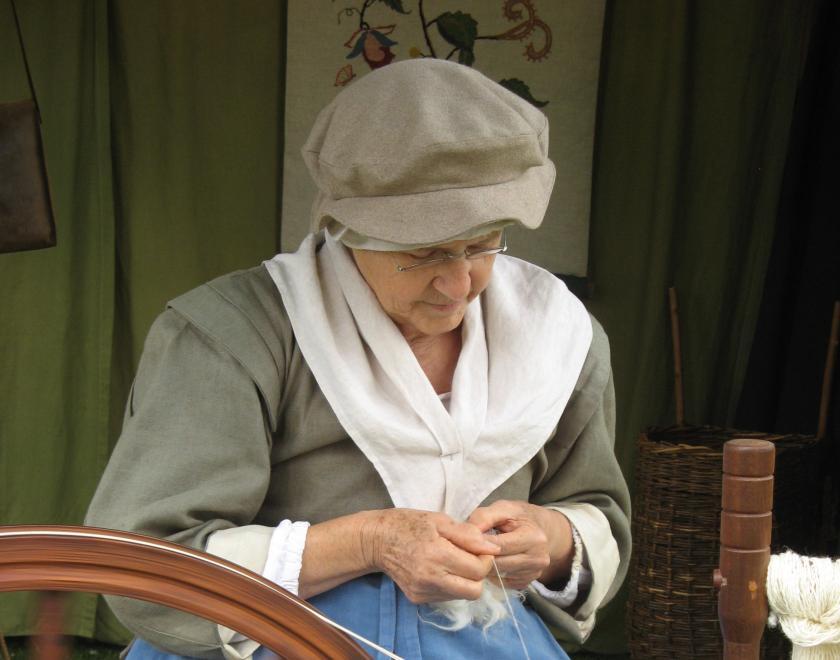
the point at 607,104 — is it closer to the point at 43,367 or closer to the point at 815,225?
the point at 815,225

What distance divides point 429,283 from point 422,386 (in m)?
0.16

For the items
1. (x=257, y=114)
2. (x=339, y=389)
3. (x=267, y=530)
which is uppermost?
(x=257, y=114)

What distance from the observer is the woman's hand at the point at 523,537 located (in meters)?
1.64

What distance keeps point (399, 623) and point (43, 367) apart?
2.24 m

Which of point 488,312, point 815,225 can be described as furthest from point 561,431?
point 815,225

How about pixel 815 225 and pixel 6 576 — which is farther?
pixel 815 225

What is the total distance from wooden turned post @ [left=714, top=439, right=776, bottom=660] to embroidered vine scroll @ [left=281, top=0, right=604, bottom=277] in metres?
2.47

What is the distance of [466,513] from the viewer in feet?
5.87

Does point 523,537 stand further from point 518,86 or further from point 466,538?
point 518,86

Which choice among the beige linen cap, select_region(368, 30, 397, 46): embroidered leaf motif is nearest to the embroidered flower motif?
select_region(368, 30, 397, 46): embroidered leaf motif

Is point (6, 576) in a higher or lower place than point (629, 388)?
higher

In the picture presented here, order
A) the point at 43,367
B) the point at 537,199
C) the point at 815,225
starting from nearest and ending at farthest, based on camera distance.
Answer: the point at 537,199 < the point at 815,225 < the point at 43,367

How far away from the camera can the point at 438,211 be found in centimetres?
159

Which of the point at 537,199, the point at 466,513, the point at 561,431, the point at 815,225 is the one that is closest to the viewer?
the point at 537,199
